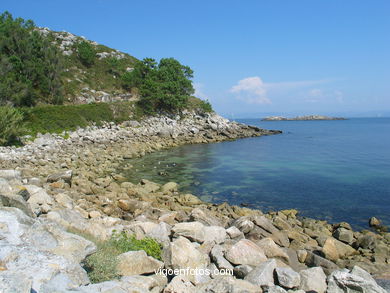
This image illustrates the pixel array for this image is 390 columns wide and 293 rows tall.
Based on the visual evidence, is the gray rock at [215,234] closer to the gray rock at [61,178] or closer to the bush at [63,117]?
the gray rock at [61,178]

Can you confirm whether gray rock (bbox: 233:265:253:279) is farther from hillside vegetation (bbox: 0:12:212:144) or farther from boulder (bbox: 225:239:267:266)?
hillside vegetation (bbox: 0:12:212:144)

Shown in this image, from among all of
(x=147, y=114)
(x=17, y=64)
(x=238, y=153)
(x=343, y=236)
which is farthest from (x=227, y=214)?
(x=147, y=114)

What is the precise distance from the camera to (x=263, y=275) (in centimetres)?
786

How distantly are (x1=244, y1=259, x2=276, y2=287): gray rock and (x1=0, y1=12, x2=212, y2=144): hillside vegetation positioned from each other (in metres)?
27.0

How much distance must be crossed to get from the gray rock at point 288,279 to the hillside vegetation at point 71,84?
2751 centimetres

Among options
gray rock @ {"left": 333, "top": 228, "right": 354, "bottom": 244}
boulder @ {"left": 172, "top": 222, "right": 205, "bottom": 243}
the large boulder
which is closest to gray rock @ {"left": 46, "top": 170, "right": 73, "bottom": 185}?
boulder @ {"left": 172, "top": 222, "right": 205, "bottom": 243}

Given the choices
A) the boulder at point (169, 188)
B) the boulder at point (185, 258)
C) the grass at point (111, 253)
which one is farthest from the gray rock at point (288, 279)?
the boulder at point (169, 188)

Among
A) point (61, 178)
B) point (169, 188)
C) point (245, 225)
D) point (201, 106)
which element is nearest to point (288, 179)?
point (169, 188)

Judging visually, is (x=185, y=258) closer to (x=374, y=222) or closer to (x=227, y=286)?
(x=227, y=286)

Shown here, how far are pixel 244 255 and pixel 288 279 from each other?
1552mm

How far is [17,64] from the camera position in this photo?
43.1 m

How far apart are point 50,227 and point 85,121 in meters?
39.4

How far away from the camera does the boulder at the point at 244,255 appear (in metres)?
8.99

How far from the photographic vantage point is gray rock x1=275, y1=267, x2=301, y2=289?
309 inches
